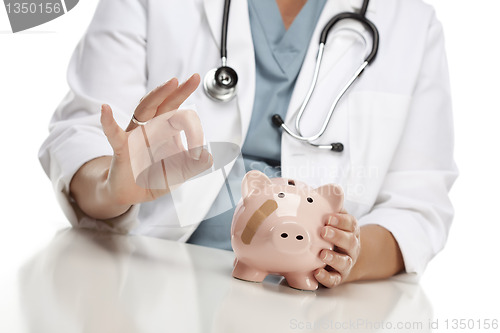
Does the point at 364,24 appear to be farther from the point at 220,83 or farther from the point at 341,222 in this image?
the point at 341,222

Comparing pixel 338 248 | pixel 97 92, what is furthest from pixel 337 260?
pixel 97 92

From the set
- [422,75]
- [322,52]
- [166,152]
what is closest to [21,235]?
[166,152]

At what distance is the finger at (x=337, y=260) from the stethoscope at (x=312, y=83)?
28cm

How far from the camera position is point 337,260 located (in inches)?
24.3

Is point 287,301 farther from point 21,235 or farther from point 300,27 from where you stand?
point 300,27

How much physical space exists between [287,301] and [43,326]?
0.25m

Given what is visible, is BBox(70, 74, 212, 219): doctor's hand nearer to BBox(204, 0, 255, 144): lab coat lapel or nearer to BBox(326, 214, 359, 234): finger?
BBox(326, 214, 359, 234): finger

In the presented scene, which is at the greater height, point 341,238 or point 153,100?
point 153,100

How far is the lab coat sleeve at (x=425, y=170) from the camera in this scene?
875 millimetres

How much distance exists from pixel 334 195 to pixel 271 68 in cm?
39

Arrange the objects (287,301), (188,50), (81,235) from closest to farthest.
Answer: (287,301) < (81,235) < (188,50)

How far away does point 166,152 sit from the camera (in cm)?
58

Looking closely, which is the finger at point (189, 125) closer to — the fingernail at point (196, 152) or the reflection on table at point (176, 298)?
the fingernail at point (196, 152)

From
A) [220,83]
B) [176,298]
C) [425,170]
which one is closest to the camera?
[176,298]
